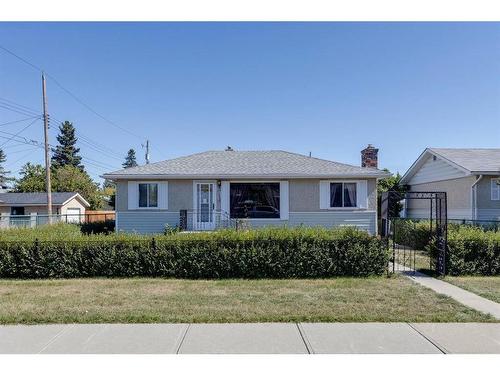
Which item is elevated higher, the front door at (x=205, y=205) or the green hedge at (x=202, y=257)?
the front door at (x=205, y=205)

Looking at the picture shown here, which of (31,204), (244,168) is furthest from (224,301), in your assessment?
(31,204)

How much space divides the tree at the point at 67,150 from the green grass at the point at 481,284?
7047 centimetres

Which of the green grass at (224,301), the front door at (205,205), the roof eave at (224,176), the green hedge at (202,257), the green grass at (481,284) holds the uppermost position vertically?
the roof eave at (224,176)

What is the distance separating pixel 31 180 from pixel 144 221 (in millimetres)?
40470

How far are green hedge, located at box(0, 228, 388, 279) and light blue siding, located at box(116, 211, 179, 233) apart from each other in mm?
7004

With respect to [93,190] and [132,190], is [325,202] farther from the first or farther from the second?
[93,190]

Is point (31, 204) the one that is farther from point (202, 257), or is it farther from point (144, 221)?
point (202, 257)

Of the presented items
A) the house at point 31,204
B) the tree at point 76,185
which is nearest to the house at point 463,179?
the house at point 31,204

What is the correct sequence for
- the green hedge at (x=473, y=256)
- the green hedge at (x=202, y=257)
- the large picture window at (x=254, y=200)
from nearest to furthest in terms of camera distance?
the green hedge at (x=202, y=257) → the green hedge at (x=473, y=256) → the large picture window at (x=254, y=200)

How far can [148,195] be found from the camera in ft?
54.2

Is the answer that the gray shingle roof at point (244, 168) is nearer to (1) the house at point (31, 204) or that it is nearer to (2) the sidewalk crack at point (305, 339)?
(2) the sidewalk crack at point (305, 339)

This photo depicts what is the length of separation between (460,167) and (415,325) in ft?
48.9

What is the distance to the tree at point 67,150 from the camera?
68.9m

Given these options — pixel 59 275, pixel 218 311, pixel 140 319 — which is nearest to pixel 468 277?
pixel 218 311
